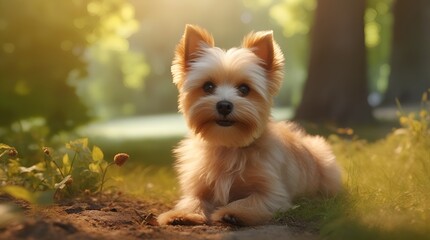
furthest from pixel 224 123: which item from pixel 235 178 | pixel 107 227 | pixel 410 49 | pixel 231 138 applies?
pixel 410 49

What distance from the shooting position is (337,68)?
1562cm

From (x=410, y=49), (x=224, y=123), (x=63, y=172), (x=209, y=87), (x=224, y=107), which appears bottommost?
(x=410, y=49)

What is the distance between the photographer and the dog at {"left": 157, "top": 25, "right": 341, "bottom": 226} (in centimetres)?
539

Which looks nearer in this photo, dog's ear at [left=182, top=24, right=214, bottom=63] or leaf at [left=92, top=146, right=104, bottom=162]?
dog's ear at [left=182, top=24, right=214, bottom=63]

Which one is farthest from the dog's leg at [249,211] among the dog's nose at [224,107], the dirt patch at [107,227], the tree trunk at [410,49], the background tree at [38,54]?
the tree trunk at [410,49]

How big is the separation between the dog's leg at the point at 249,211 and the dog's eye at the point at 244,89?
928mm

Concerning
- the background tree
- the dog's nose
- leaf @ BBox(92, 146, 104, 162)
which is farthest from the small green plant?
the background tree

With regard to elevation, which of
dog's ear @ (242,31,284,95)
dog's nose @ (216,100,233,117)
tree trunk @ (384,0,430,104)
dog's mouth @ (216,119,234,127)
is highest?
dog's ear @ (242,31,284,95)

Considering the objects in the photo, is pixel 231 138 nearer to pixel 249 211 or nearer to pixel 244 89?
pixel 244 89

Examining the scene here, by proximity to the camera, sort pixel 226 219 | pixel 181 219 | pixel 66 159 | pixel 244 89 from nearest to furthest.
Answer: pixel 226 219, pixel 181 219, pixel 244 89, pixel 66 159

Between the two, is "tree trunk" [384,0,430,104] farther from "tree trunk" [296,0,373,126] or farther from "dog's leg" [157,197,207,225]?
"dog's leg" [157,197,207,225]

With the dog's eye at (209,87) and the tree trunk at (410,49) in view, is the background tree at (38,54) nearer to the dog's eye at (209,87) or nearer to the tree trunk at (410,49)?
the dog's eye at (209,87)

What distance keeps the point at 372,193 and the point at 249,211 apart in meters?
1.41

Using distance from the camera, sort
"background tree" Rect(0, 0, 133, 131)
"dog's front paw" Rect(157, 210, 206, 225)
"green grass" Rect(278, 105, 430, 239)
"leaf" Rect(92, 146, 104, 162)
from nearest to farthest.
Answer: "green grass" Rect(278, 105, 430, 239) < "dog's front paw" Rect(157, 210, 206, 225) < "leaf" Rect(92, 146, 104, 162) < "background tree" Rect(0, 0, 133, 131)
